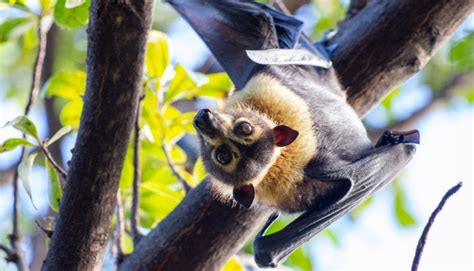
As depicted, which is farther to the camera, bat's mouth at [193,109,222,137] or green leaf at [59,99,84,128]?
green leaf at [59,99,84,128]

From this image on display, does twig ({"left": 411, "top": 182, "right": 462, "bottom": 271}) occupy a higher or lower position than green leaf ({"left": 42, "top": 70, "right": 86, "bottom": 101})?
higher

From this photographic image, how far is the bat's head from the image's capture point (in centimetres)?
371

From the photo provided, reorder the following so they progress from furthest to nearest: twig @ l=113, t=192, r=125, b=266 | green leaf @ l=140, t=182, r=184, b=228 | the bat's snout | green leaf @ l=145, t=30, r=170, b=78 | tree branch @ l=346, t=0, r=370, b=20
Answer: tree branch @ l=346, t=0, r=370, b=20, green leaf @ l=140, t=182, r=184, b=228, green leaf @ l=145, t=30, r=170, b=78, twig @ l=113, t=192, r=125, b=266, the bat's snout

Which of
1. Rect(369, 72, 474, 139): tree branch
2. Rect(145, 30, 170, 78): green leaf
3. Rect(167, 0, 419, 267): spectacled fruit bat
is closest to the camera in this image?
Rect(167, 0, 419, 267): spectacled fruit bat

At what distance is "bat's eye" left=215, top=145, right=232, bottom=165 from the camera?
378 centimetres

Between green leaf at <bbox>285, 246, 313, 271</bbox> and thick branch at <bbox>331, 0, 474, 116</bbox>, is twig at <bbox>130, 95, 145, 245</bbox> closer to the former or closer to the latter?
thick branch at <bbox>331, 0, 474, 116</bbox>

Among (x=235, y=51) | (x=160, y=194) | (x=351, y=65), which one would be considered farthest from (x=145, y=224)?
(x=351, y=65)

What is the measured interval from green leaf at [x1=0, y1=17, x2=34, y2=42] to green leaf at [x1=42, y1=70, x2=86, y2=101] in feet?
1.12

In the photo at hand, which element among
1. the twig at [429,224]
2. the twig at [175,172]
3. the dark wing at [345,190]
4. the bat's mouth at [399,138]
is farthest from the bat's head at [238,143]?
the twig at [429,224]

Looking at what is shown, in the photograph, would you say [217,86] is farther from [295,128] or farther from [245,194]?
[245,194]

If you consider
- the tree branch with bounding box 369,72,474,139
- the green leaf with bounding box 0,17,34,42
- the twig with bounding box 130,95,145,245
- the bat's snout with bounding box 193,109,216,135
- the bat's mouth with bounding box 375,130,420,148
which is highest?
the green leaf with bounding box 0,17,34,42

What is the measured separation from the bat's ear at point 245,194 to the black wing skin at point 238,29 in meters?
0.94

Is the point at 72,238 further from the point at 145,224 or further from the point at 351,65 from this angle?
the point at 351,65

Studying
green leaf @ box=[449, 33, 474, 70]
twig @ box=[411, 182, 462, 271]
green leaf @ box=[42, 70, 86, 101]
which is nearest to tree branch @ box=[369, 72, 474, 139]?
green leaf @ box=[449, 33, 474, 70]
